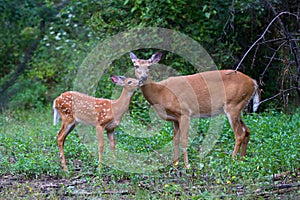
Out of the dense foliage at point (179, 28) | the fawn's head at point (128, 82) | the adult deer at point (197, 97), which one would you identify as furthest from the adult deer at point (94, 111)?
the dense foliage at point (179, 28)

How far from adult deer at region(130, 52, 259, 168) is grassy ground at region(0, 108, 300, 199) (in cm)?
40

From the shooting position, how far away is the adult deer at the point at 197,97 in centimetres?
795

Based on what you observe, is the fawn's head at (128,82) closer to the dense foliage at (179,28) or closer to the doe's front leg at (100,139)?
the doe's front leg at (100,139)

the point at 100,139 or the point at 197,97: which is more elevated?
the point at 197,97

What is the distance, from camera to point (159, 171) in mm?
6895

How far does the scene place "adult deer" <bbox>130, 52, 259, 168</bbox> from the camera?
7953 millimetres

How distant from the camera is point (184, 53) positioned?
11.3 m

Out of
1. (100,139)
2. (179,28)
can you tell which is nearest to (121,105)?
(100,139)

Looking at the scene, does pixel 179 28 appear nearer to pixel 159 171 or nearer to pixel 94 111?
pixel 94 111

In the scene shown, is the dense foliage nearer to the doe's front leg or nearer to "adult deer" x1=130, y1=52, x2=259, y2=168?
"adult deer" x1=130, y1=52, x2=259, y2=168

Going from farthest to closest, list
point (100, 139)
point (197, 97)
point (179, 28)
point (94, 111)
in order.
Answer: point (179, 28) < point (197, 97) < point (94, 111) < point (100, 139)

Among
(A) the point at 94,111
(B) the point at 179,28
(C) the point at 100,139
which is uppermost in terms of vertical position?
(B) the point at 179,28

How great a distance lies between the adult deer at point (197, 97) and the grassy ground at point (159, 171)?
0.40 meters

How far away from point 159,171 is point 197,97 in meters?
1.81
